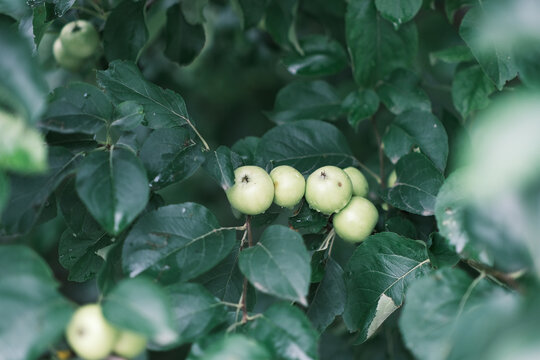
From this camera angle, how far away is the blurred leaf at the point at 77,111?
901mm

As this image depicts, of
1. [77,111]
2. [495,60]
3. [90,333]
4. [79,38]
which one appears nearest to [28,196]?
[77,111]

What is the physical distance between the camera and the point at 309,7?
1.82 m

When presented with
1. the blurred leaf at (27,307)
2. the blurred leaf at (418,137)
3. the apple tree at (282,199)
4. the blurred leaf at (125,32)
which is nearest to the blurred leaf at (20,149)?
the apple tree at (282,199)

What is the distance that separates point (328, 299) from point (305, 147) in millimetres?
388

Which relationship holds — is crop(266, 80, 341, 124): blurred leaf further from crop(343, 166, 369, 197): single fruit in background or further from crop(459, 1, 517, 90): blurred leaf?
crop(459, 1, 517, 90): blurred leaf

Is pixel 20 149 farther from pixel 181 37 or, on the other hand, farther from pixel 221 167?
pixel 181 37

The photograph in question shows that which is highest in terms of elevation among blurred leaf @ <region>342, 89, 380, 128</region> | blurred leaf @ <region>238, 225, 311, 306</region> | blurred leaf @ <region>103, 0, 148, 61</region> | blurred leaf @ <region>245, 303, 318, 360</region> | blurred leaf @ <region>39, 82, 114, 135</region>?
blurred leaf @ <region>39, 82, 114, 135</region>

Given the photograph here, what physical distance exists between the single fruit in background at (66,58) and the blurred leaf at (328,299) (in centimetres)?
99

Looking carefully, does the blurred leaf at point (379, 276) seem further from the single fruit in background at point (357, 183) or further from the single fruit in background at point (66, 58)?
the single fruit in background at point (66, 58)

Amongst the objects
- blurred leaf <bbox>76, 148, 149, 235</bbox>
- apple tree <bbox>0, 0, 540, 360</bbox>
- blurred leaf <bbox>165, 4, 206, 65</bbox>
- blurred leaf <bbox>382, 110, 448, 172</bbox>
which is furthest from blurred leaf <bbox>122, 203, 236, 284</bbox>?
blurred leaf <bbox>165, 4, 206, 65</bbox>

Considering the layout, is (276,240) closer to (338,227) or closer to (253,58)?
(338,227)

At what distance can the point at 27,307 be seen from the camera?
2.22 feet

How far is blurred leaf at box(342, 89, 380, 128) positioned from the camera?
141 cm

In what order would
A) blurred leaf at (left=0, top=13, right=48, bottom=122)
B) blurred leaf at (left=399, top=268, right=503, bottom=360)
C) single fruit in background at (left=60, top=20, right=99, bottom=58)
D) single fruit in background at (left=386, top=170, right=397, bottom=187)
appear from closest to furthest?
blurred leaf at (left=0, top=13, right=48, bottom=122) → blurred leaf at (left=399, top=268, right=503, bottom=360) → single fruit in background at (left=386, top=170, right=397, bottom=187) → single fruit in background at (left=60, top=20, right=99, bottom=58)
